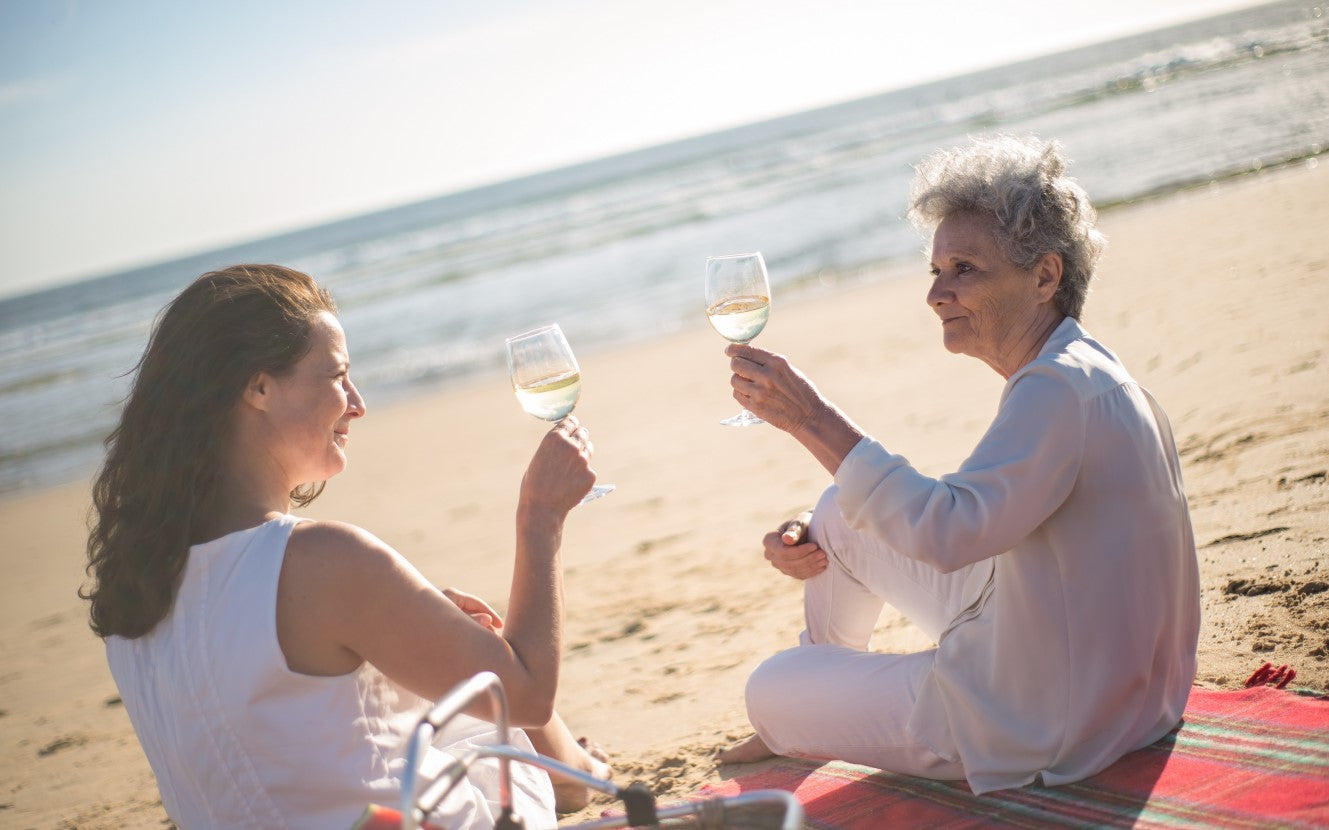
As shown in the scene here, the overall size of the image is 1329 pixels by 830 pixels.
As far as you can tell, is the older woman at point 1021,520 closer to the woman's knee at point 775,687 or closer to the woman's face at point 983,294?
the woman's face at point 983,294

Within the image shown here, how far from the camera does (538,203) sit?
53.9 m

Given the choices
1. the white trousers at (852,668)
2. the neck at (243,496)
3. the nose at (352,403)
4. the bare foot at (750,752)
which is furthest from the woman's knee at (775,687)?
the neck at (243,496)

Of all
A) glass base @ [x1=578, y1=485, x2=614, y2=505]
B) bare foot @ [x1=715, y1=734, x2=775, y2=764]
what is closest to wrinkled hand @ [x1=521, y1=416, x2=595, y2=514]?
glass base @ [x1=578, y1=485, x2=614, y2=505]

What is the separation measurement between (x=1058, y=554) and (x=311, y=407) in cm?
177

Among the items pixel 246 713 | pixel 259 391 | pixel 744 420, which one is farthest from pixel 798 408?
pixel 246 713

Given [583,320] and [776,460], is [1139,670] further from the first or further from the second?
[583,320]

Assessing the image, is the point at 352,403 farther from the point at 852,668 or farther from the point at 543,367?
the point at 852,668

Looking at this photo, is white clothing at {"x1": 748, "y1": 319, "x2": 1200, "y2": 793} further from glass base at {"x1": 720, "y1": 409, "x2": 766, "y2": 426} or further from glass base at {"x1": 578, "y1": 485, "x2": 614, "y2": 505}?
Result: glass base at {"x1": 578, "y1": 485, "x2": 614, "y2": 505}

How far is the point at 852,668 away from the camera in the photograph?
3004 mm

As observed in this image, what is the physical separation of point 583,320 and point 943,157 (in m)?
13.9

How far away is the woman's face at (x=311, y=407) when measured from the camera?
2402mm

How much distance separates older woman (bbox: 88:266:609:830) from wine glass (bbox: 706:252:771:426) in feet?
2.03

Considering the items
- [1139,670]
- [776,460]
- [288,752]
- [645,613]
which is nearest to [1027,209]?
[1139,670]

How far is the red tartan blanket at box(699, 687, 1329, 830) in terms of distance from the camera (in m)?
2.46
